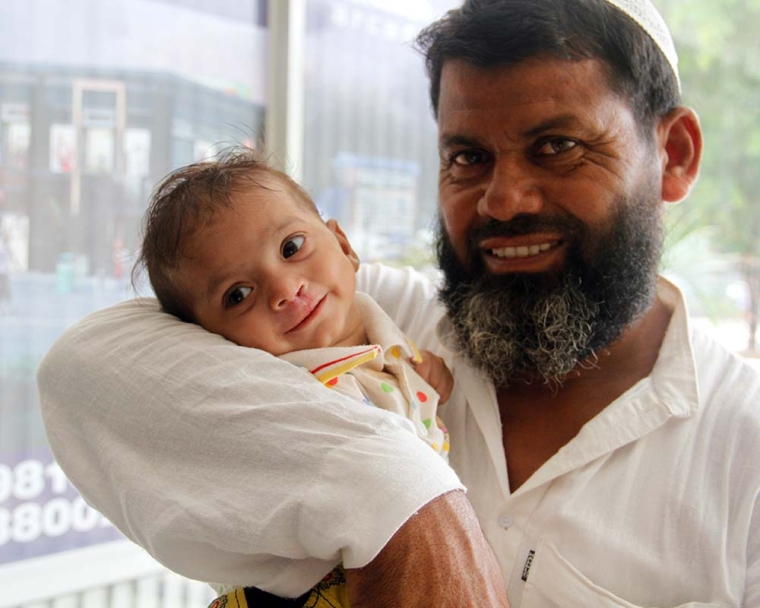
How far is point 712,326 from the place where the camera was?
4.09 metres

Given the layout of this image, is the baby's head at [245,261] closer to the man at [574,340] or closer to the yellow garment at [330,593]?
the man at [574,340]

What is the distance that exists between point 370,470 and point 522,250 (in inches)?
30.0

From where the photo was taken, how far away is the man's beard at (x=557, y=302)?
1.55 metres

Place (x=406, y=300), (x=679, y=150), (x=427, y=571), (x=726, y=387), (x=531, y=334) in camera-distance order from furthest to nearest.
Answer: (x=406, y=300) < (x=679, y=150) < (x=531, y=334) < (x=726, y=387) < (x=427, y=571)

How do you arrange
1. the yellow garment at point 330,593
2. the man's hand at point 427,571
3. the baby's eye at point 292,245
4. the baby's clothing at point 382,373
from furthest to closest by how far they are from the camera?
1. the baby's eye at point 292,245
2. the baby's clothing at point 382,373
3. the yellow garment at point 330,593
4. the man's hand at point 427,571

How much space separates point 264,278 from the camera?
127 centimetres

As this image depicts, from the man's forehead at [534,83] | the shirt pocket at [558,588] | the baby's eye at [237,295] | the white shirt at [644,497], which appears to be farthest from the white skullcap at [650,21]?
the shirt pocket at [558,588]

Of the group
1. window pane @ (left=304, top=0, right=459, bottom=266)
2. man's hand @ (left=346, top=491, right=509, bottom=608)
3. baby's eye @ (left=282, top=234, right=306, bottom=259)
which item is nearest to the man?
baby's eye @ (left=282, top=234, right=306, bottom=259)

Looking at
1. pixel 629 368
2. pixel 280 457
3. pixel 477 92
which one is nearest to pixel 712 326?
pixel 629 368

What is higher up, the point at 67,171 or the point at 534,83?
the point at 534,83

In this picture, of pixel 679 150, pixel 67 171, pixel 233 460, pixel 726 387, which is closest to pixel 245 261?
pixel 233 460

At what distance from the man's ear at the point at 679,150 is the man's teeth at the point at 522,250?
1.19 feet

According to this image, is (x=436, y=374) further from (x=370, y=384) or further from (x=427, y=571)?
(x=427, y=571)

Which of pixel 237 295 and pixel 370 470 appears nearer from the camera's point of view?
pixel 370 470
